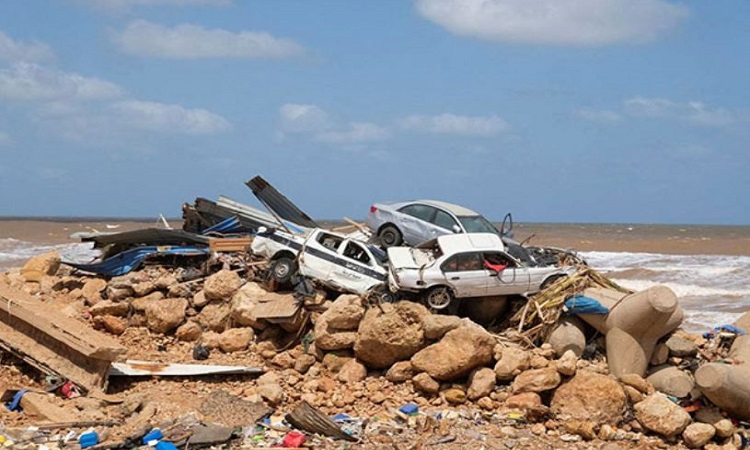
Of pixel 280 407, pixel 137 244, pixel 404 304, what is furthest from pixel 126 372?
pixel 137 244

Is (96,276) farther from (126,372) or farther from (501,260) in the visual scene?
(501,260)

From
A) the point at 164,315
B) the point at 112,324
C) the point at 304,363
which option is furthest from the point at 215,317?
the point at 304,363

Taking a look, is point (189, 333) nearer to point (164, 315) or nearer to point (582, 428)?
point (164, 315)

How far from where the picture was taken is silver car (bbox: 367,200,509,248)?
56.7ft

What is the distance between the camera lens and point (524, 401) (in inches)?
437

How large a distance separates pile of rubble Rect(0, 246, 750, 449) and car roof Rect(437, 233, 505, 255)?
1271 mm

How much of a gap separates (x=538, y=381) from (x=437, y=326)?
179 centimetres

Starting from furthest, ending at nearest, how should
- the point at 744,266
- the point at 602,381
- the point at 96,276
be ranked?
the point at 744,266 < the point at 96,276 < the point at 602,381

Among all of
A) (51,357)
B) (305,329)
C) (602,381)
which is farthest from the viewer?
(305,329)

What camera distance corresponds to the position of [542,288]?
14.4 m

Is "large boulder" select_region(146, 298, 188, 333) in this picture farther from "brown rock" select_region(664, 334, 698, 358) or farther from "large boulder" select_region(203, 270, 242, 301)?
"brown rock" select_region(664, 334, 698, 358)

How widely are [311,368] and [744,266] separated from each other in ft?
91.6

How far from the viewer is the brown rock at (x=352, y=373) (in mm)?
12188

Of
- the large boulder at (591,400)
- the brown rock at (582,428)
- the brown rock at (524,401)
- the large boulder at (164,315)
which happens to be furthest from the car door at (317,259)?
the brown rock at (582,428)
